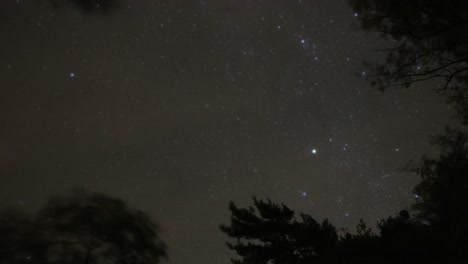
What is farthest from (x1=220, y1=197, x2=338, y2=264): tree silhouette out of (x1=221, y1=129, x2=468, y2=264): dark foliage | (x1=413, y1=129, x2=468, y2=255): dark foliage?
(x1=413, y1=129, x2=468, y2=255): dark foliage

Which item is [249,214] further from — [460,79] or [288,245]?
[460,79]

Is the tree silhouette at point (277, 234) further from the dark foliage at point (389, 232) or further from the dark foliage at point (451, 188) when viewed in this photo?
the dark foliage at point (451, 188)

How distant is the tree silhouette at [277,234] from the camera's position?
15.7 metres

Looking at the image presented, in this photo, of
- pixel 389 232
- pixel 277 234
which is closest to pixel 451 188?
pixel 389 232

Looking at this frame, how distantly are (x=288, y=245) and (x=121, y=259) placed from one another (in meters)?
7.65

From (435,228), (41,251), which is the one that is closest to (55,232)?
(41,251)

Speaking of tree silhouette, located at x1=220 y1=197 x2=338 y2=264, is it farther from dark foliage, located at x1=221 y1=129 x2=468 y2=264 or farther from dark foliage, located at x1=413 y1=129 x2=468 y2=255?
dark foliage, located at x1=413 y1=129 x2=468 y2=255

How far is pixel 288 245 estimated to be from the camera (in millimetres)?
16000

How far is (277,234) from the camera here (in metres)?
17.1

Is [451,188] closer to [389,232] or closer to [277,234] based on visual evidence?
[389,232]

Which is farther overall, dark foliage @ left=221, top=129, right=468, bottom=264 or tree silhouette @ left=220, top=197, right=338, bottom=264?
tree silhouette @ left=220, top=197, right=338, bottom=264

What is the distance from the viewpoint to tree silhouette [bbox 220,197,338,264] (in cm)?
1566

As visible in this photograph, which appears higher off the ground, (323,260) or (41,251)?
→ (41,251)

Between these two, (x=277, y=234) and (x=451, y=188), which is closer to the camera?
(x=451, y=188)
